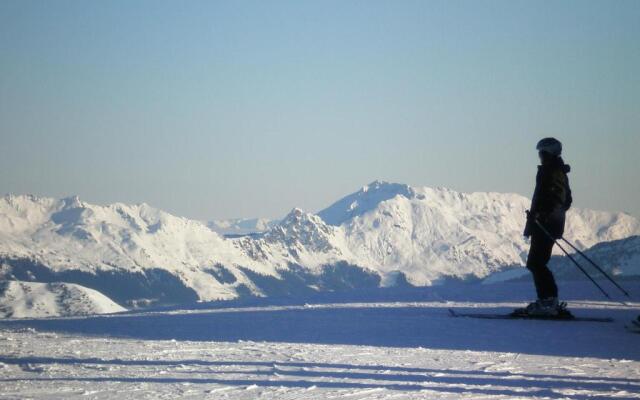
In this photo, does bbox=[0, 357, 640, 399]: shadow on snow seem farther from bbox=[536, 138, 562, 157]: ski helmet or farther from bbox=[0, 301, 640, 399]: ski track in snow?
bbox=[536, 138, 562, 157]: ski helmet

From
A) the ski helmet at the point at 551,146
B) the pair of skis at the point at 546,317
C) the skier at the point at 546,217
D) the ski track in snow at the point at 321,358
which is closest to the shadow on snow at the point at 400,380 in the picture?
the ski track in snow at the point at 321,358

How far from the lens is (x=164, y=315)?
51.8ft

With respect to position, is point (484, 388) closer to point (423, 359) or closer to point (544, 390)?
point (544, 390)

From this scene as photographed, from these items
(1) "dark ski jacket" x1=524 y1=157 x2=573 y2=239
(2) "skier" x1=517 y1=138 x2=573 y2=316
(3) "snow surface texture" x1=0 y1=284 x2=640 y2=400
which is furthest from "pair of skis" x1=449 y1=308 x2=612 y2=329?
(1) "dark ski jacket" x1=524 y1=157 x2=573 y2=239

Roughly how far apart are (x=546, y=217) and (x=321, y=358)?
5.88 meters

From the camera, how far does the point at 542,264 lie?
538 inches

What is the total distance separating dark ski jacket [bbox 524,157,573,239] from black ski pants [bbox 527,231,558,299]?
0.50 feet

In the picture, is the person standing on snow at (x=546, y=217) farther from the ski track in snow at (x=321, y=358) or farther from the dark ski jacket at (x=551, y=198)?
the ski track in snow at (x=321, y=358)

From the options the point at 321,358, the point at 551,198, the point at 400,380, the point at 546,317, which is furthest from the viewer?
the point at 551,198

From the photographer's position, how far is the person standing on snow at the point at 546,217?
44.7 ft

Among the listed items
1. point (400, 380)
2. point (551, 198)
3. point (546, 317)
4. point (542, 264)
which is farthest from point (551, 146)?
point (400, 380)

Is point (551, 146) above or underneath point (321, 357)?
above

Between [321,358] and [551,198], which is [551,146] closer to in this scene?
[551,198]

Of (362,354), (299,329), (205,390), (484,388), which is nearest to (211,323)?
(299,329)
